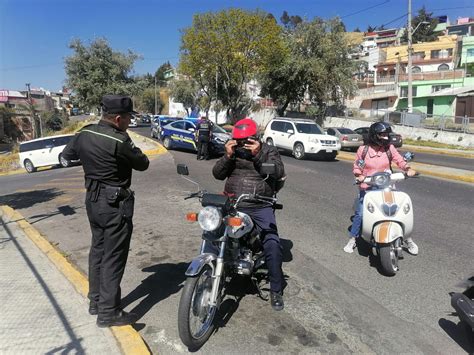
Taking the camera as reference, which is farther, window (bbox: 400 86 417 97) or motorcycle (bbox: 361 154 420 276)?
window (bbox: 400 86 417 97)

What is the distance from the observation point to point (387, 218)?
492 cm

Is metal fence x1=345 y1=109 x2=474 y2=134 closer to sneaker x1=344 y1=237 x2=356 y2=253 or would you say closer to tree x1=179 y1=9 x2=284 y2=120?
tree x1=179 y1=9 x2=284 y2=120

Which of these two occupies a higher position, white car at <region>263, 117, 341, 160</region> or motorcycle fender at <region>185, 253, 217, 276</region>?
motorcycle fender at <region>185, 253, 217, 276</region>

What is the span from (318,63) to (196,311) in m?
35.0

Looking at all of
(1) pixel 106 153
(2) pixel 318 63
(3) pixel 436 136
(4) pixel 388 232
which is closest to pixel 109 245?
(1) pixel 106 153

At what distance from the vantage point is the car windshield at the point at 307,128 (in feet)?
60.0

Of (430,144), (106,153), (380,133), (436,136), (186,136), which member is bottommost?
(430,144)

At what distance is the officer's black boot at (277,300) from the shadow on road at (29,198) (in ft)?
22.3

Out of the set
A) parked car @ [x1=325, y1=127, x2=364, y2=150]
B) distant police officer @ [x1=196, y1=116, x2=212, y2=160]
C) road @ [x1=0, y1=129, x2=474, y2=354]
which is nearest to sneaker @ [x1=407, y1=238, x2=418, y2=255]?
road @ [x1=0, y1=129, x2=474, y2=354]

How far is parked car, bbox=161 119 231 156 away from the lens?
17.2 m

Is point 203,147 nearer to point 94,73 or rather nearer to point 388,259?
point 388,259

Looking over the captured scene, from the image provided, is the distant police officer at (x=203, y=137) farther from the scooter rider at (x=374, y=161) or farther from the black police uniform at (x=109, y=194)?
the black police uniform at (x=109, y=194)

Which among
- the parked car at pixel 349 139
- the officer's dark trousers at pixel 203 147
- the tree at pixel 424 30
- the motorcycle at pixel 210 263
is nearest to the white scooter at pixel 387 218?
the motorcycle at pixel 210 263

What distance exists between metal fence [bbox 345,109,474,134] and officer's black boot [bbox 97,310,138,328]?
92.3 ft
